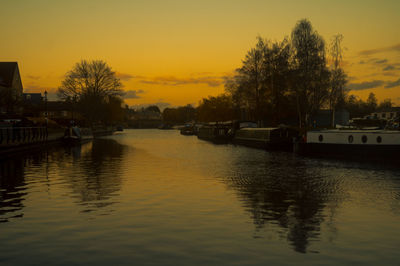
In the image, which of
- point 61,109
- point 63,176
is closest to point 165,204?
point 63,176

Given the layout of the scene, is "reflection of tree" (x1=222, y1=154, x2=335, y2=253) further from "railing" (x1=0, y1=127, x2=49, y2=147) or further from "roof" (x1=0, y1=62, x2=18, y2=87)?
"roof" (x1=0, y1=62, x2=18, y2=87)

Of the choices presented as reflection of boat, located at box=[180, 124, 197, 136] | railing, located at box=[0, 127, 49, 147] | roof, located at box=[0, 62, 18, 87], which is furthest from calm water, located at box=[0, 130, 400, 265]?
reflection of boat, located at box=[180, 124, 197, 136]

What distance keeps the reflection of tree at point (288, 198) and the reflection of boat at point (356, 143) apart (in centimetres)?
895

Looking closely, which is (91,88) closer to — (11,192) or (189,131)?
(189,131)

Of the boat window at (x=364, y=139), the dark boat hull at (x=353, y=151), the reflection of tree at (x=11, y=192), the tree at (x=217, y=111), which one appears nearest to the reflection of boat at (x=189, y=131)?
the tree at (x=217, y=111)

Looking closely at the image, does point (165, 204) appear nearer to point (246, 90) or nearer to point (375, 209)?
point (375, 209)

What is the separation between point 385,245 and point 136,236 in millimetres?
4798

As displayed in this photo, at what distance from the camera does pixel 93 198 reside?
14.2 m

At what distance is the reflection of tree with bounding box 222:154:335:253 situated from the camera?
9969 mm

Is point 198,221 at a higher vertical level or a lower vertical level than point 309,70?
lower

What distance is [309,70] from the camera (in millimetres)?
64750

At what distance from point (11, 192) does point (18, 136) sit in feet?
84.7

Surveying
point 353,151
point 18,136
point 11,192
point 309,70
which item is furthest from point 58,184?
point 309,70

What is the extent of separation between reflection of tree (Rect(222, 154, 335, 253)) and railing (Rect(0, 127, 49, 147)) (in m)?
20.5
